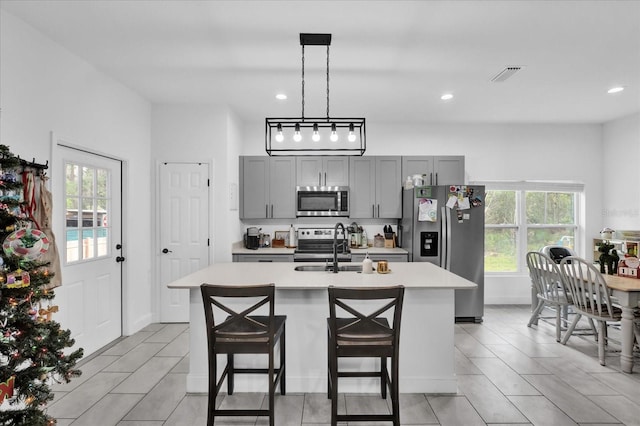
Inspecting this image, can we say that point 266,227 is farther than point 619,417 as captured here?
Yes

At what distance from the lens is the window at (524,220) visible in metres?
5.70

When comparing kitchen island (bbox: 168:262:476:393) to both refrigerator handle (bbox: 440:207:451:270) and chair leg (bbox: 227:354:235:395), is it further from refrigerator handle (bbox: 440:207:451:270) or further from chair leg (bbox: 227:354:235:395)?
refrigerator handle (bbox: 440:207:451:270)

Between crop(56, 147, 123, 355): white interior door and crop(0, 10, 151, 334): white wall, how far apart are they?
0.10 meters

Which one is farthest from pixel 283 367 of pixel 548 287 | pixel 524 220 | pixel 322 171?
pixel 524 220

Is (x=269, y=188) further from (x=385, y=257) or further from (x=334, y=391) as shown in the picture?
(x=334, y=391)

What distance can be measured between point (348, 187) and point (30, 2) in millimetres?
3763

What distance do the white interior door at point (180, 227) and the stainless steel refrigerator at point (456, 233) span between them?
269 centimetres

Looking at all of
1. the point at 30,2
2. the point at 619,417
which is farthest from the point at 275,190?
the point at 619,417

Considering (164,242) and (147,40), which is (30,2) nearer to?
(147,40)

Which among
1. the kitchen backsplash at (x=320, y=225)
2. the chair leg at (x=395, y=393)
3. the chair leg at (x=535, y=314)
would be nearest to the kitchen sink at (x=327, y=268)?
the chair leg at (x=395, y=393)

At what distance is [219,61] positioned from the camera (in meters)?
3.34

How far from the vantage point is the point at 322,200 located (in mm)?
5199

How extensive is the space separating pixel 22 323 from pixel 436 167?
4780mm

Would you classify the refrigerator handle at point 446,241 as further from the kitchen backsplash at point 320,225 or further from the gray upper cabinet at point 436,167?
the kitchen backsplash at point 320,225
